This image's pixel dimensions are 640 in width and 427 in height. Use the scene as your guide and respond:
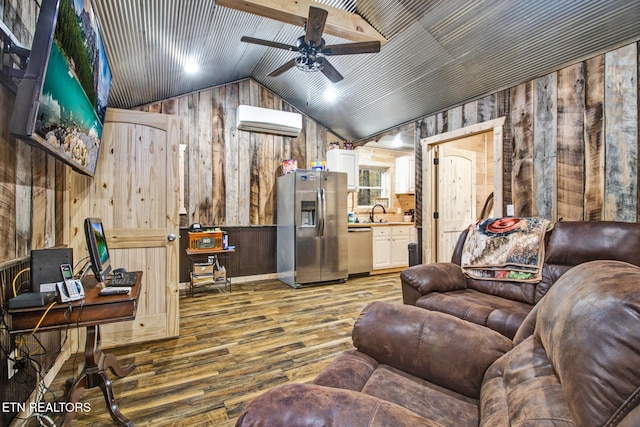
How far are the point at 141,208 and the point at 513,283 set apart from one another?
10.0 feet

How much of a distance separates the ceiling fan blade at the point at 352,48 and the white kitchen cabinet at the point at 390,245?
304 centimetres

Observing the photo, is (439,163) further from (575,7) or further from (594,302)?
(594,302)

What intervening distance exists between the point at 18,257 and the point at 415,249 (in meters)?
3.78

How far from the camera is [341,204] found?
4633mm

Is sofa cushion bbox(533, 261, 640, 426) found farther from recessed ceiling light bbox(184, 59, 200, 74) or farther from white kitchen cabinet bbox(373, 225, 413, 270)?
white kitchen cabinet bbox(373, 225, 413, 270)

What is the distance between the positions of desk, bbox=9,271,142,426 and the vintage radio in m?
2.12

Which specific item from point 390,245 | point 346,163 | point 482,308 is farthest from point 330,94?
point 482,308

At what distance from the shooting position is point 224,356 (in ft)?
7.55

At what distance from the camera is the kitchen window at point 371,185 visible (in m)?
6.02

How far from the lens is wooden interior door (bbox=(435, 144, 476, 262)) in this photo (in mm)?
4281

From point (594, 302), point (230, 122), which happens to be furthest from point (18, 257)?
point (230, 122)

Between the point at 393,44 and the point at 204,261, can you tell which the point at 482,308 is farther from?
the point at 204,261

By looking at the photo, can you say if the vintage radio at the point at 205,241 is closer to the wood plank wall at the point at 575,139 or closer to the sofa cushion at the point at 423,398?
the sofa cushion at the point at 423,398

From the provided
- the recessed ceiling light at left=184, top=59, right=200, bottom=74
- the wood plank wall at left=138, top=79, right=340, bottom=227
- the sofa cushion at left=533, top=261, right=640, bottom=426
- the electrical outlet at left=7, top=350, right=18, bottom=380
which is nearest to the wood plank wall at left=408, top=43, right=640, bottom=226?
the sofa cushion at left=533, top=261, right=640, bottom=426
